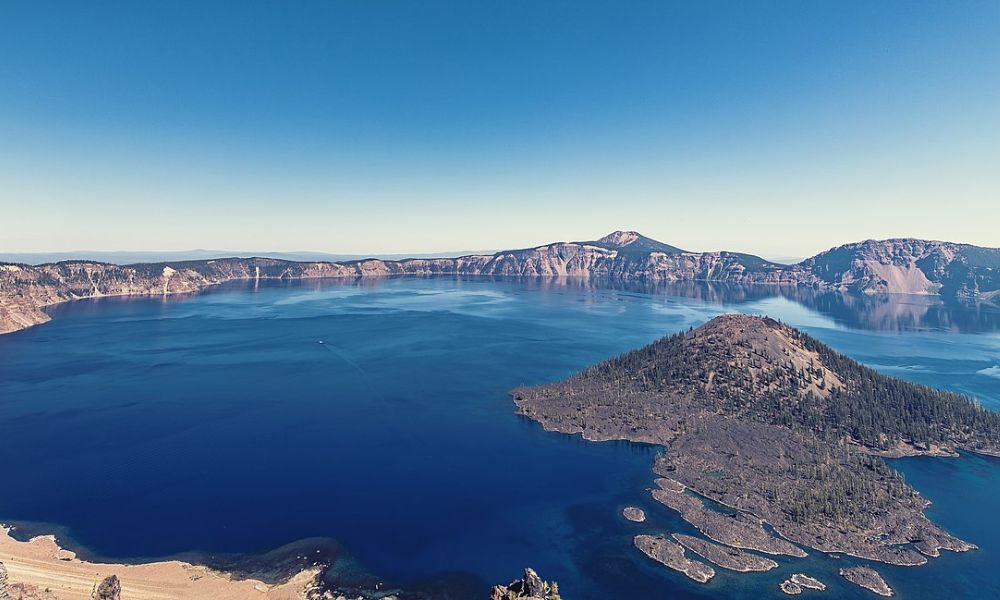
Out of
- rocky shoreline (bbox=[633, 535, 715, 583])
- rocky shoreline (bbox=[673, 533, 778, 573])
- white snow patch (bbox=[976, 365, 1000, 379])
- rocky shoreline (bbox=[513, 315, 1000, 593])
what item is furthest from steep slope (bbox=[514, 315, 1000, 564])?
white snow patch (bbox=[976, 365, 1000, 379])

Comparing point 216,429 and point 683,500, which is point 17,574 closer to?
point 216,429

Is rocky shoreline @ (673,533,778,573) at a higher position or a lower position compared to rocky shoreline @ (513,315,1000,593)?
lower

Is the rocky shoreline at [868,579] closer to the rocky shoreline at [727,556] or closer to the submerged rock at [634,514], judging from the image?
the rocky shoreline at [727,556]

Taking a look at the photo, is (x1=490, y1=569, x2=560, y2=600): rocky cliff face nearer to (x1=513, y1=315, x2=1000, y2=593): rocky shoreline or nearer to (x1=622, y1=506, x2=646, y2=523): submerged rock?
(x1=513, y1=315, x2=1000, y2=593): rocky shoreline

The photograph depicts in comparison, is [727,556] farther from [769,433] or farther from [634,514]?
[769,433]

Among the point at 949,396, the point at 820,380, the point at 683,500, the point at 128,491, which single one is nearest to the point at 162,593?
the point at 128,491
